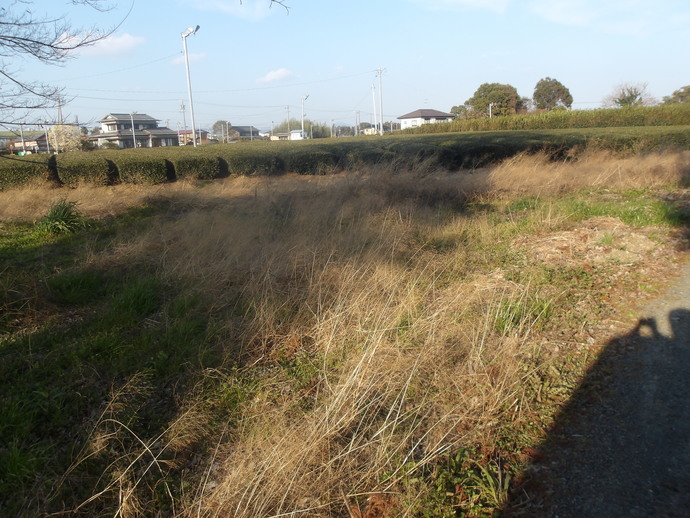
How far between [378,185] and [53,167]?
8616mm

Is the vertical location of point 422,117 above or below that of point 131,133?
above

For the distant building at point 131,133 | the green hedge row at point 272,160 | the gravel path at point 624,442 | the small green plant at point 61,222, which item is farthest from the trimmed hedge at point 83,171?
the distant building at point 131,133

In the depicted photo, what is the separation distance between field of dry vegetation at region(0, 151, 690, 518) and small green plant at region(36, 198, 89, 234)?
25cm

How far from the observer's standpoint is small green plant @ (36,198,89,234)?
8016 millimetres

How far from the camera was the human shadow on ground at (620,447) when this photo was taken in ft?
7.69

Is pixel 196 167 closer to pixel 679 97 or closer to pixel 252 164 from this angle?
pixel 252 164

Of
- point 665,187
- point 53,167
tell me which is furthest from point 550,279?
point 53,167

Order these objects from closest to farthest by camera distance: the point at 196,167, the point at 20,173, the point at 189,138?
1. the point at 20,173
2. the point at 196,167
3. the point at 189,138

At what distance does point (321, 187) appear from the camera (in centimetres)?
1051

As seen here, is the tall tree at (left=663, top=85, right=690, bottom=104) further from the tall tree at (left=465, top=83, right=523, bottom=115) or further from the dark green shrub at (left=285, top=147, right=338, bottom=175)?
the dark green shrub at (left=285, top=147, right=338, bottom=175)

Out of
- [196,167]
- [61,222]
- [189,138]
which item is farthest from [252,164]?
[189,138]

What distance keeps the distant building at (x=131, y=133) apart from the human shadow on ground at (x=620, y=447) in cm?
5517

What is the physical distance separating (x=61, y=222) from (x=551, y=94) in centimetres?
6216

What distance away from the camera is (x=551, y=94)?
59250 millimetres
